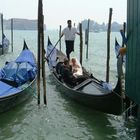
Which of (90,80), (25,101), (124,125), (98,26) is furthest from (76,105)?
(98,26)

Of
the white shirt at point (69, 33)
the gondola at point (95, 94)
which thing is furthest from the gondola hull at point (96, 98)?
the white shirt at point (69, 33)

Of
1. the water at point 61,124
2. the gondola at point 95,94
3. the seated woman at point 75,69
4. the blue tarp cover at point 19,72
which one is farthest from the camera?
the seated woman at point 75,69

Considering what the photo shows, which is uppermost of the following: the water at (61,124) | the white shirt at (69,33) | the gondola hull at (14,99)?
the white shirt at (69,33)

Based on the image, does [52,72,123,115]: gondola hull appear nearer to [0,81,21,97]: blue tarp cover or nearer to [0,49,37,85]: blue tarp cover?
[0,49,37,85]: blue tarp cover

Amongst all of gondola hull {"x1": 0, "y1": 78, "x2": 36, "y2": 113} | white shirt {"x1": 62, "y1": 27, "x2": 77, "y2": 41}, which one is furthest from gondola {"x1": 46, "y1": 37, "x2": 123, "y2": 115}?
white shirt {"x1": 62, "y1": 27, "x2": 77, "y2": 41}

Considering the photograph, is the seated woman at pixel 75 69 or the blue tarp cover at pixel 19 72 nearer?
the blue tarp cover at pixel 19 72

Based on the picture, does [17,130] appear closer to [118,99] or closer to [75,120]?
[75,120]

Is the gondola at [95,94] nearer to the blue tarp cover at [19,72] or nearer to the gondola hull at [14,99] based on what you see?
the blue tarp cover at [19,72]

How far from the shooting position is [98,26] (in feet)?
302

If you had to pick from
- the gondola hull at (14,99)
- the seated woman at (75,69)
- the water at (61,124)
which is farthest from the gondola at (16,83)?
the seated woman at (75,69)

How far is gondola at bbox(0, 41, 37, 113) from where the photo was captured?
6722 mm

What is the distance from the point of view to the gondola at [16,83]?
672 cm

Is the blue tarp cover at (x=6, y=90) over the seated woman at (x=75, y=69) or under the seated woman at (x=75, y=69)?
under

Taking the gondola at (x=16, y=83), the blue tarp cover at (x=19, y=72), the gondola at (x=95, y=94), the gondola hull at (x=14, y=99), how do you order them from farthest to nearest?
1. the blue tarp cover at (x=19, y=72)
2. the gondola at (x=16, y=83)
3. the gondola hull at (x=14, y=99)
4. the gondola at (x=95, y=94)
